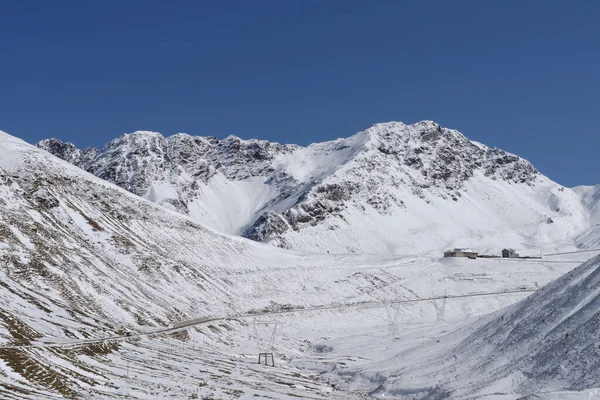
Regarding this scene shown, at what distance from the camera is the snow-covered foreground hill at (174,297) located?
58031 mm

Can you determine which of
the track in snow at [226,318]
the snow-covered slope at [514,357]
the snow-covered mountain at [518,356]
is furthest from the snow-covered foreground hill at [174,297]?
the snow-covered mountain at [518,356]

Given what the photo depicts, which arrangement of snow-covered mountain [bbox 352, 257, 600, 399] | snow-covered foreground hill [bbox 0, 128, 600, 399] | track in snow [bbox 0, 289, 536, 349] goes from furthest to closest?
track in snow [bbox 0, 289, 536, 349] < snow-covered foreground hill [bbox 0, 128, 600, 399] < snow-covered mountain [bbox 352, 257, 600, 399]

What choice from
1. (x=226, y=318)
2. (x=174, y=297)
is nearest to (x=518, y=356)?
(x=226, y=318)

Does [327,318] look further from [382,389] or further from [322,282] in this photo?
[382,389]

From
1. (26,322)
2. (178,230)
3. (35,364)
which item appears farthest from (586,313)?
(178,230)

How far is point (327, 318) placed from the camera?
384 ft

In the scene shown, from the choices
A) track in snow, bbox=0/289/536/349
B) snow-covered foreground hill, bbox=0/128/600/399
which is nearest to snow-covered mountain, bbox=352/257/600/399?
snow-covered foreground hill, bbox=0/128/600/399

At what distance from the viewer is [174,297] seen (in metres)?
105

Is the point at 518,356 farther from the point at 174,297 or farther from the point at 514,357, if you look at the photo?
the point at 174,297

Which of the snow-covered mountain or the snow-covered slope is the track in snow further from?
the snow-covered mountain

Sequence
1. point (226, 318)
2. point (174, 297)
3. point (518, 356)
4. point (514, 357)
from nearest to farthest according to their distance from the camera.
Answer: point (518, 356) < point (514, 357) < point (226, 318) < point (174, 297)

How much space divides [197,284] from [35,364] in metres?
63.3

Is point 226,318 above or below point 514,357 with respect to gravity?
above

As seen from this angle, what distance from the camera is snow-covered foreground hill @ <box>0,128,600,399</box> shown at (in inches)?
2285
